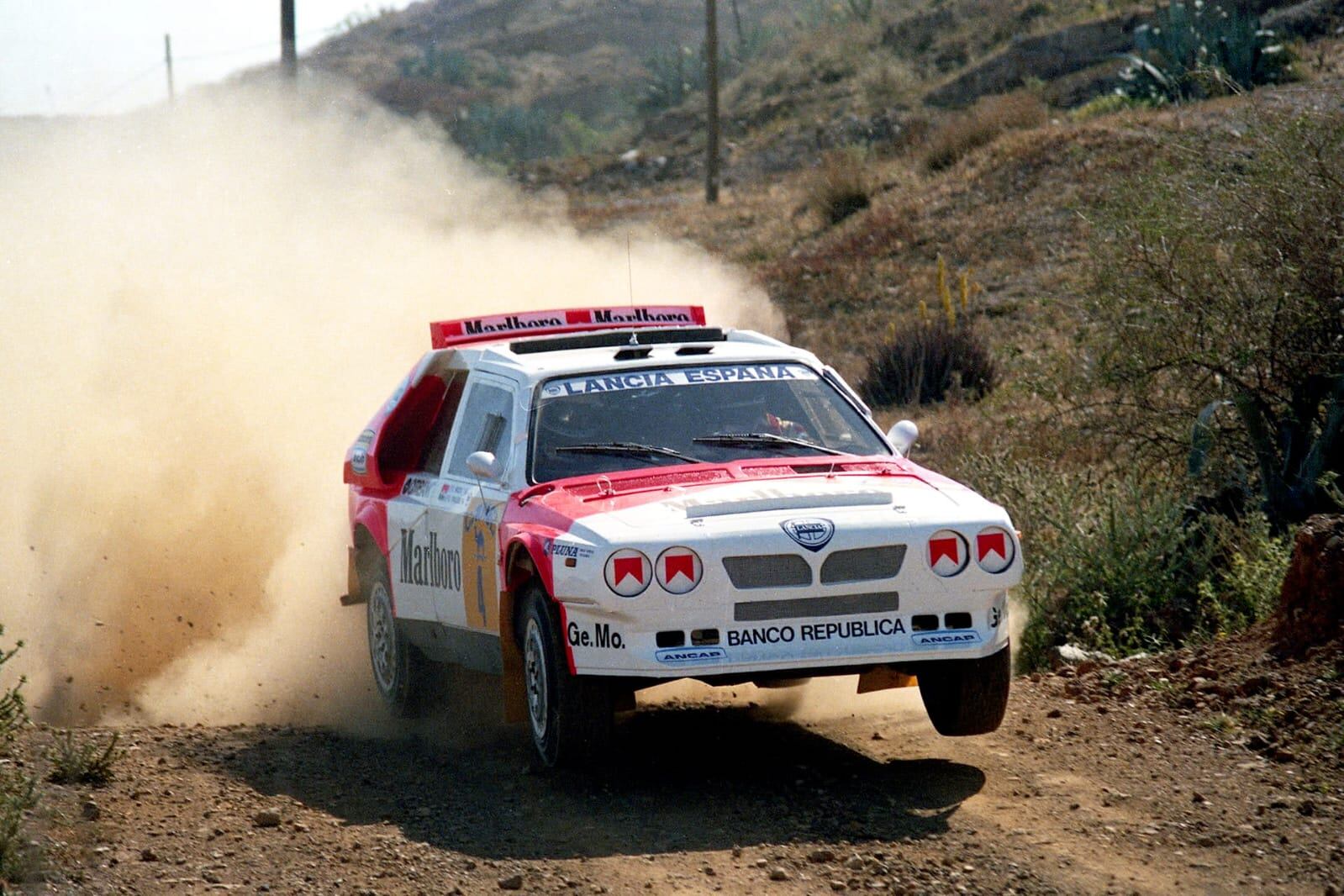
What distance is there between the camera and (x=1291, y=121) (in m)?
11.2

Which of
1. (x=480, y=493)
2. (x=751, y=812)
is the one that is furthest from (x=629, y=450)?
(x=751, y=812)

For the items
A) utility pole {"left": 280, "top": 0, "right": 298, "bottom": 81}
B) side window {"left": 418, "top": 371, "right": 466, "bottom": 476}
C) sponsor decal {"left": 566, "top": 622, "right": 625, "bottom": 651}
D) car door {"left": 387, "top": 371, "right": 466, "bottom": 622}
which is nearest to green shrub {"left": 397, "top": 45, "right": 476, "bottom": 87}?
utility pole {"left": 280, "top": 0, "right": 298, "bottom": 81}

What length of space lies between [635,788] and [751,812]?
645 mm

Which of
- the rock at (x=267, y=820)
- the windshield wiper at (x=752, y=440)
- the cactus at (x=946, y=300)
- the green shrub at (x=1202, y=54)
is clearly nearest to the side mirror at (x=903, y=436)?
the windshield wiper at (x=752, y=440)

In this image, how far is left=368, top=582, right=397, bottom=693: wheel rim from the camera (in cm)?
934

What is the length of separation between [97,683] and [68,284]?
223 inches

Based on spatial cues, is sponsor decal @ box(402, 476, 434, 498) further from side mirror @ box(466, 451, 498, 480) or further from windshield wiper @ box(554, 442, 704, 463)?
windshield wiper @ box(554, 442, 704, 463)

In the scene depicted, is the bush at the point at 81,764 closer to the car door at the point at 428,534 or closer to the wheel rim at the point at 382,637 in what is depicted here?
the car door at the point at 428,534

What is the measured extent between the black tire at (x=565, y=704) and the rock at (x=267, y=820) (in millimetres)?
1063

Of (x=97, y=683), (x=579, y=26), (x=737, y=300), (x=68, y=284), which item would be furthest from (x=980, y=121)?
(x=579, y=26)

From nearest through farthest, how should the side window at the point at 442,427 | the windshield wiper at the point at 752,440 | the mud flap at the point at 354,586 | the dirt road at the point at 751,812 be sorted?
1. the dirt road at the point at 751,812
2. the windshield wiper at the point at 752,440
3. the side window at the point at 442,427
4. the mud flap at the point at 354,586

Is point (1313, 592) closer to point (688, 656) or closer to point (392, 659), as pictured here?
point (688, 656)

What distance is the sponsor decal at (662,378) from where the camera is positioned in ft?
26.5

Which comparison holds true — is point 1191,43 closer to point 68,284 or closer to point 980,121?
point 980,121
